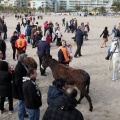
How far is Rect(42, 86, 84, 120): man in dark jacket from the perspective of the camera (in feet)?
12.3

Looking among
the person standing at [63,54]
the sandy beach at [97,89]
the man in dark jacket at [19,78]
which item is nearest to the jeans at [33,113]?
the man in dark jacket at [19,78]

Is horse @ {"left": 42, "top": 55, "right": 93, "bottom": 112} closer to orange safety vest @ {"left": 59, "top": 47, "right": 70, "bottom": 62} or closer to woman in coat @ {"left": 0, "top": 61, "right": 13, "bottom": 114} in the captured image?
orange safety vest @ {"left": 59, "top": 47, "right": 70, "bottom": 62}

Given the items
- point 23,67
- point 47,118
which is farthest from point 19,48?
point 47,118

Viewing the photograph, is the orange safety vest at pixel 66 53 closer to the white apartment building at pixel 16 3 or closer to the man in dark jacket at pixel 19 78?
the man in dark jacket at pixel 19 78

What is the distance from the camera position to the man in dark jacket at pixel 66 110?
373 centimetres

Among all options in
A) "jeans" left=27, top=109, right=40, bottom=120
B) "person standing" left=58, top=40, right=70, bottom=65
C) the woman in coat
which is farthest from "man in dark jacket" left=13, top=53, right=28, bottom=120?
"person standing" left=58, top=40, right=70, bottom=65

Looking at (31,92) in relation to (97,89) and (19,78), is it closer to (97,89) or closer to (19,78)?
(19,78)

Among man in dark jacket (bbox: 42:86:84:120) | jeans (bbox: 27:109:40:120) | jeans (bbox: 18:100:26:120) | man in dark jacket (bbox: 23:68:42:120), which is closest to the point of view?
man in dark jacket (bbox: 42:86:84:120)

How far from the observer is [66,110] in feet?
12.4

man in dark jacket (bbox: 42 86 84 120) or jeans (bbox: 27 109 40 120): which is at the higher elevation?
man in dark jacket (bbox: 42 86 84 120)

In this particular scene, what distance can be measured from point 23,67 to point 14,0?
192594 mm

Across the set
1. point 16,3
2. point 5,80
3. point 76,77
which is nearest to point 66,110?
point 5,80

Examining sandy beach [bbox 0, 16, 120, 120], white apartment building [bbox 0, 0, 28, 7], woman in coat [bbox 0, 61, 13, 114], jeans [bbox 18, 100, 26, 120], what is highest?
white apartment building [bbox 0, 0, 28, 7]

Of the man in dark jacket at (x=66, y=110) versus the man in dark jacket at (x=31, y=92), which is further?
the man in dark jacket at (x=31, y=92)
